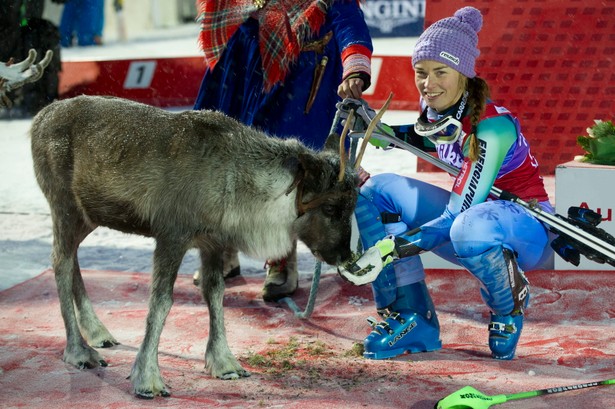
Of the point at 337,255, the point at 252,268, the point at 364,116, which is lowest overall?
the point at 252,268

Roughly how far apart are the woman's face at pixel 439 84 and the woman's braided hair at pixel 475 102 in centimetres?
5

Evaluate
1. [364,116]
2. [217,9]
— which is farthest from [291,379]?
[217,9]

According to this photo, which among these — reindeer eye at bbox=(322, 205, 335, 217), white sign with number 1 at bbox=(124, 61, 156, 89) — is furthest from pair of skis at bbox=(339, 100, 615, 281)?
white sign with number 1 at bbox=(124, 61, 156, 89)

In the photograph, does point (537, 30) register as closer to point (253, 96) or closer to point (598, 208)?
point (598, 208)

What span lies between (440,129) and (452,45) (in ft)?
1.25

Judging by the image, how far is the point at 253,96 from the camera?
508cm

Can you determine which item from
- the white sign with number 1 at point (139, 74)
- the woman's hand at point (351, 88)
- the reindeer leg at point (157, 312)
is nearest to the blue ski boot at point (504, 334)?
the woman's hand at point (351, 88)

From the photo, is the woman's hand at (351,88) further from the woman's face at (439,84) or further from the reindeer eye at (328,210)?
the reindeer eye at (328,210)

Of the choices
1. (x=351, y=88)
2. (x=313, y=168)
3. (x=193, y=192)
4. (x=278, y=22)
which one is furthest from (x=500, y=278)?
(x=278, y=22)

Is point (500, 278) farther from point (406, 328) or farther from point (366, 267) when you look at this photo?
point (366, 267)

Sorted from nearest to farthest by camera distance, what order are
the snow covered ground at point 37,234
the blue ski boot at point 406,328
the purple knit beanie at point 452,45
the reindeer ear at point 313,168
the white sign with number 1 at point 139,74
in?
the reindeer ear at point 313,168 → the purple knit beanie at point 452,45 → the blue ski boot at point 406,328 → the snow covered ground at point 37,234 → the white sign with number 1 at point 139,74

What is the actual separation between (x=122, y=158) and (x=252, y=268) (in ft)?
7.71

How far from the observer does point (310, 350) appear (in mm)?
4434

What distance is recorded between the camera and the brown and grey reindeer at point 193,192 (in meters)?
3.79
